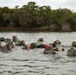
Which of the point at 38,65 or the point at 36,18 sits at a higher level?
the point at 36,18

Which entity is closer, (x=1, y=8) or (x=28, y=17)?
(x=28, y=17)

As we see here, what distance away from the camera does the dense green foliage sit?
5423 inches

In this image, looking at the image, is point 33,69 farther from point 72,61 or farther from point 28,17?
point 28,17

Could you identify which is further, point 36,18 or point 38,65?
point 36,18

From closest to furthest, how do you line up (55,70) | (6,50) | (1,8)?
(55,70), (6,50), (1,8)

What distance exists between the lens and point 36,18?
136 meters

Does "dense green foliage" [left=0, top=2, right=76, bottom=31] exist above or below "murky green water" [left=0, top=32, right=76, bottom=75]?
above

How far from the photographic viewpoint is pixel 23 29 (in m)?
142

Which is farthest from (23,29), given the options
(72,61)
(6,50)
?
(72,61)

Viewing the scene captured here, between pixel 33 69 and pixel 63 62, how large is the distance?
19.0ft

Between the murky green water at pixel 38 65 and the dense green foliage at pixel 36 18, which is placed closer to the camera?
the murky green water at pixel 38 65

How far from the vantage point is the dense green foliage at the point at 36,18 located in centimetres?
A: 13775

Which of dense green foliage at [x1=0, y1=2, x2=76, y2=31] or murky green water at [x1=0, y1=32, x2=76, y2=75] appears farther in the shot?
dense green foliage at [x1=0, y1=2, x2=76, y2=31]

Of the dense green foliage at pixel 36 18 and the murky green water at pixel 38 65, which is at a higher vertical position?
the dense green foliage at pixel 36 18
